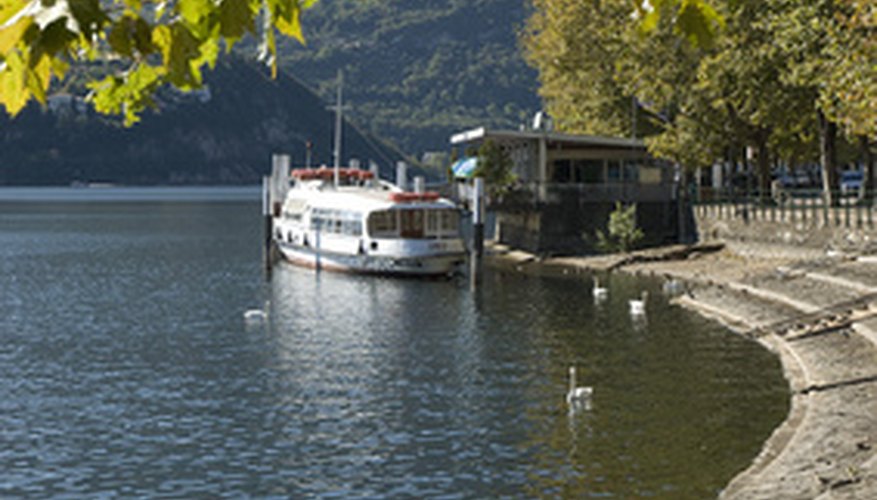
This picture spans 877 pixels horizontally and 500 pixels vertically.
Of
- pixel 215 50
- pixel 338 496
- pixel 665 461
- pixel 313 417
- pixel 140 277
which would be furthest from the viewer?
pixel 140 277

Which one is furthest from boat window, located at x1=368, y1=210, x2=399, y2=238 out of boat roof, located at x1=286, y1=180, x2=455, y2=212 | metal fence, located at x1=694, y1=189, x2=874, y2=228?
metal fence, located at x1=694, y1=189, x2=874, y2=228

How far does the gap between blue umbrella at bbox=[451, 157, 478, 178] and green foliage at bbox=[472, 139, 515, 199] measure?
692 millimetres

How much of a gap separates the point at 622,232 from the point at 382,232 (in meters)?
15.9

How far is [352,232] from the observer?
7544 centimetres

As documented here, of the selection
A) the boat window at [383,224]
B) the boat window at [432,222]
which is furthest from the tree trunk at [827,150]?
the boat window at [383,224]

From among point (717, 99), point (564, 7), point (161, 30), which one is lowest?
point (161, 30)

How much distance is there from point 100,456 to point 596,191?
190 feet

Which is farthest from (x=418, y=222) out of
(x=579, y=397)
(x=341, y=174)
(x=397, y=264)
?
(x=579, y=397)

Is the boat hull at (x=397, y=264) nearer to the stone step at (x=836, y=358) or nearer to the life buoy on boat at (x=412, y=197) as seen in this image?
the life buoy on boat at (x=412, y=197)

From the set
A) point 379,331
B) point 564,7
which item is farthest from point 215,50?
point 564,7

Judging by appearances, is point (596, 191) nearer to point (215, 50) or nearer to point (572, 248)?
point (572, 248)

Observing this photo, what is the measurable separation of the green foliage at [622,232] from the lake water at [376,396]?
13838mm

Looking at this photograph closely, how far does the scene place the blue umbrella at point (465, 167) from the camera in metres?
87.1

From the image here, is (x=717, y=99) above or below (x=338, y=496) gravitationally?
above
